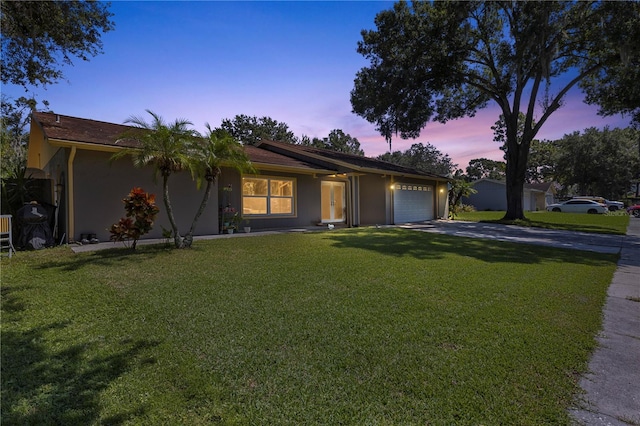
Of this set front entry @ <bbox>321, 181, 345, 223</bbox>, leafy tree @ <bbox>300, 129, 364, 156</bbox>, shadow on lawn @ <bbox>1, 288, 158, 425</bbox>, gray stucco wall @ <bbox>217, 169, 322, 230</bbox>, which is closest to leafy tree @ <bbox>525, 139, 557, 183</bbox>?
leafy tree @ <bbox>300, 129, 364, 156</bbox>

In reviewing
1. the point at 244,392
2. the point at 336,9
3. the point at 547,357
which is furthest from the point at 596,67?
the point at 244,392

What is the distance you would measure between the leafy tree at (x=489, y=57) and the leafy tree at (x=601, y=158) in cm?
2964

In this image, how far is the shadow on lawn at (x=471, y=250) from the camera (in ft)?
24.9

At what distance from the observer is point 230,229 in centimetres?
1115

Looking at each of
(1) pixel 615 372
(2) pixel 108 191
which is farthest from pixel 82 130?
(1) pixel 615 372

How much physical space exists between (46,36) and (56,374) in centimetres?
1130

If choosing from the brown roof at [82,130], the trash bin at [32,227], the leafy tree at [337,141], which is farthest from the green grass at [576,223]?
the leafy tree at [337,141]

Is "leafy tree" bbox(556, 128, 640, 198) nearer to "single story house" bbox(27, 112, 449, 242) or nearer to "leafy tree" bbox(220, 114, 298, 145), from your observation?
"single story house" bbox(27, 112, 449, 242)

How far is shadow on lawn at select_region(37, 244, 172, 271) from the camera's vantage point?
5.93 metres

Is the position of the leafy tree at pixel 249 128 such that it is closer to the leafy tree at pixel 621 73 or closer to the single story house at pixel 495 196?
the single story house at pixel 495 196

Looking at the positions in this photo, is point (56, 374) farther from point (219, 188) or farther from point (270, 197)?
point (270, 197)

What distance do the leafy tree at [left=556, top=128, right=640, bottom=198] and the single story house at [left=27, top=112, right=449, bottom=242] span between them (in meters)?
34.9

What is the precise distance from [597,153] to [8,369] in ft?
178

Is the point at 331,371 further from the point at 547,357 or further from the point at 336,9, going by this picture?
the point at 336,9
